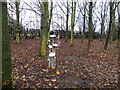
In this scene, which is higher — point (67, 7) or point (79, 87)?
point (67, 7)

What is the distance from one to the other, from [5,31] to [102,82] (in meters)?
4.01

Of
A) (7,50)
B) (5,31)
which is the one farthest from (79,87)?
(5,31)

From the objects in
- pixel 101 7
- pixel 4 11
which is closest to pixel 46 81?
pixel 4 11

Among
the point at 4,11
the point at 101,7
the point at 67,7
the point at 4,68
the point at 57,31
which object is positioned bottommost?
the point at 4,68

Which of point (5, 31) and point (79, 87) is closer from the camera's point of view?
point (5, 31)

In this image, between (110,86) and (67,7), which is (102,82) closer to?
(110,86)

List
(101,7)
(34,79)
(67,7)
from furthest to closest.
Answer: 1. (101,7)
2. (67,7)
3. (34,79)

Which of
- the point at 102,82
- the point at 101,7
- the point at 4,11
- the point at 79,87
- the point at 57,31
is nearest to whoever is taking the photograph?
the point at 4,11

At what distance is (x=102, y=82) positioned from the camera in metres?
4.32

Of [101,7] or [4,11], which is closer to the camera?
[4,11]

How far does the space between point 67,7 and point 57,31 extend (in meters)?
11.1

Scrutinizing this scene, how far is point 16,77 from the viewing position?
4.05 metres

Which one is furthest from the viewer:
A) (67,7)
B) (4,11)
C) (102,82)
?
(67,7)

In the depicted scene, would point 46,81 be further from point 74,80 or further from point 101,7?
point 101,7
